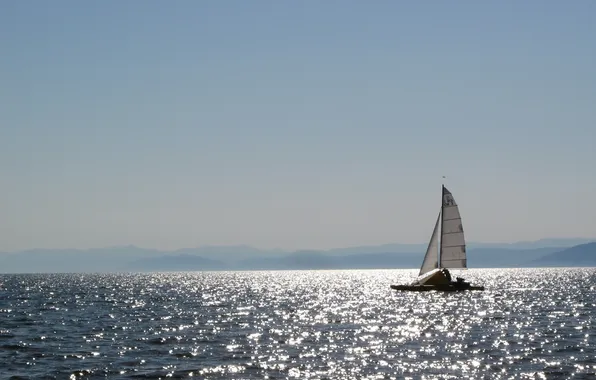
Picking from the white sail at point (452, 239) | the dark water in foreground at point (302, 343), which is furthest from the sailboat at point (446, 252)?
the dark water in foreground at point (302, 343)

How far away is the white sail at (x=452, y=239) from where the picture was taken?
11756cm

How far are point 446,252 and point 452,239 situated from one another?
2.19 metres

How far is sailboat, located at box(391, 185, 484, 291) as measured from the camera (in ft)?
378

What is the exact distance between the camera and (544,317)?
79562mm

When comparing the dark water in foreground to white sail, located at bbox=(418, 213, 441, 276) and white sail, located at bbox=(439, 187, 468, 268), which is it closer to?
white sail, located at bbox=(439, 187, 468, 268)

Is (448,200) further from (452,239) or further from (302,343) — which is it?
(302,343)

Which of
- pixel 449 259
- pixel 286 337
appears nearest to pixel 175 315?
pixel 286 337

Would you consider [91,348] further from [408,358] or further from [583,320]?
[583,320]

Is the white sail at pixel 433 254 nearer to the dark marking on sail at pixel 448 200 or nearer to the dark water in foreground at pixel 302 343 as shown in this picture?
the dark marking on sail at pixel 448 200

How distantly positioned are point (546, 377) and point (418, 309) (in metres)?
49.5

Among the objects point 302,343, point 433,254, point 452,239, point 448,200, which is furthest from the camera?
point 433,254


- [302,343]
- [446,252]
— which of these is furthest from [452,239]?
[302,343]

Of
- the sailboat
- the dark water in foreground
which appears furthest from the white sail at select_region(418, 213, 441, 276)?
the dark water in foreground

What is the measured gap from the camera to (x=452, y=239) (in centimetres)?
11769
